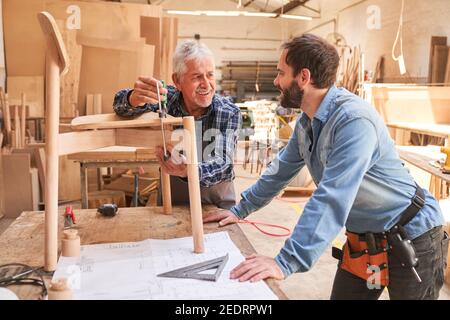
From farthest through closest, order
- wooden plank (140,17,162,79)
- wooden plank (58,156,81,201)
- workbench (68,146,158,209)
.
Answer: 1. wooden plank (140,17,162,79)
2. wooden plank (58,156,81,201)
3. workbench (68,146,158,209)

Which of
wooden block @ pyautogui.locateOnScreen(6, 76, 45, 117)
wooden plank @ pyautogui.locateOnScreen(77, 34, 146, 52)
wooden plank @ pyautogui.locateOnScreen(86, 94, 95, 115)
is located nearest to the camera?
wooden block @ pyautogui.locateOnScreen(6, 76, 45, 117)

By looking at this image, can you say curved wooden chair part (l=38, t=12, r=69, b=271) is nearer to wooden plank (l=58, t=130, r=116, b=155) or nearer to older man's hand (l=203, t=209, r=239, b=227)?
wooden plank (l=58, t=130, r=116, b=155)

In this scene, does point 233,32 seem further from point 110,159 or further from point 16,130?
point 110,159

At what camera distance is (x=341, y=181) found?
1.33 m

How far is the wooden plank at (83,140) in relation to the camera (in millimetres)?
1314

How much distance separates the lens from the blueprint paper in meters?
1.13

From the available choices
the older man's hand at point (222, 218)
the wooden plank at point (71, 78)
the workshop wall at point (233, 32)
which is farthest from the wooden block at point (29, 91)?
the workshop wall at point (233, 32)

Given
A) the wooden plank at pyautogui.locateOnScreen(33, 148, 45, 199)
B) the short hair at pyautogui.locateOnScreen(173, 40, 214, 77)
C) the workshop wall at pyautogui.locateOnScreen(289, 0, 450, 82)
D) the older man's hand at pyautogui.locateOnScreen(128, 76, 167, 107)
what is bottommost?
the wooden plank at pyautogui.locateOnScreen(33, 148, 45, 199)

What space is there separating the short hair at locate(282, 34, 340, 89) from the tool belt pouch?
25.8 inches

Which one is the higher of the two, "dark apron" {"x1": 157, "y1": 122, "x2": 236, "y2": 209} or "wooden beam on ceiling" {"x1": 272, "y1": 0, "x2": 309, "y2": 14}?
"wooden beam on ceiling" {"x1": 272, "y1": 0, "x2": 309, "y2": 14}

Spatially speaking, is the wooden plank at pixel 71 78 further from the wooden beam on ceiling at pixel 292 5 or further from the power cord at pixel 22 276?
the wooden beam on ceiling at pixel 292 5

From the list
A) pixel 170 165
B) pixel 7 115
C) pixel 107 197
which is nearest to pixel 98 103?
pixel 7 115

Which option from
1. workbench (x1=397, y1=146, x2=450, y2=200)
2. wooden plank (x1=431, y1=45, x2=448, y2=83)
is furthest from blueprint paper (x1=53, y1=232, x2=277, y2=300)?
wooden plank (x1=431, y1=45, x2=448, y2=83)
